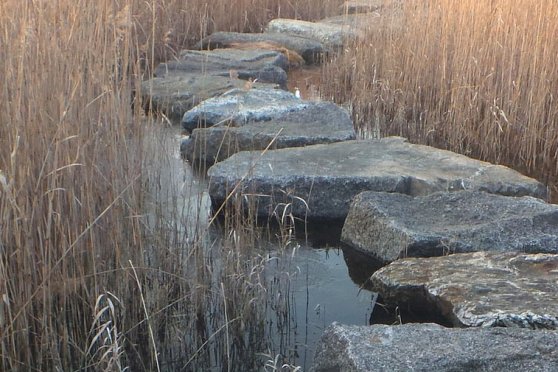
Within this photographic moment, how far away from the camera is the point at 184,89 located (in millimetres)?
5227

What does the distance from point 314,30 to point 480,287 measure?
4958 millimetres

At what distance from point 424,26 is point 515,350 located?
3149 millimetres

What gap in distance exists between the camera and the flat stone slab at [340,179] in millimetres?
3543

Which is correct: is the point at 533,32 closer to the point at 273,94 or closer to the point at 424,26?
the point at 424,26

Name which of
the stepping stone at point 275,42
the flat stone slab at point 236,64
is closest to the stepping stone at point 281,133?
the flat stone slab at point 236,64

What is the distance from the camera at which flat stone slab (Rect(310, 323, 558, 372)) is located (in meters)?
2.00

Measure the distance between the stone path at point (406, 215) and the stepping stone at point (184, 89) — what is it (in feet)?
0.06

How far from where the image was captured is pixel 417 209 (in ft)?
10.8

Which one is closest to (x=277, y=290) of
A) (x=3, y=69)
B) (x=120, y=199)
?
(x=120, y=199)

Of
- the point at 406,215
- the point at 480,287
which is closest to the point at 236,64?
the point at 406,215

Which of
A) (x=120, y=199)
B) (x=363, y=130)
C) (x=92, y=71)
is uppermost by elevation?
(x=92, y=71)

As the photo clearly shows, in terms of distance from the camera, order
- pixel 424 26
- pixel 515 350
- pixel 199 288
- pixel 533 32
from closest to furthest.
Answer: pixel 515 350 → pixel 199 288 → pixel 533 32 → pixel 424 26

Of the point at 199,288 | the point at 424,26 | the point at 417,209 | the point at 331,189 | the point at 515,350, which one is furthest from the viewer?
the point at 424,26

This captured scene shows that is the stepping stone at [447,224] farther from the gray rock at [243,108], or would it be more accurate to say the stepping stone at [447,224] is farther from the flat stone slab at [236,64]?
the flat stone slab at [236,64]
